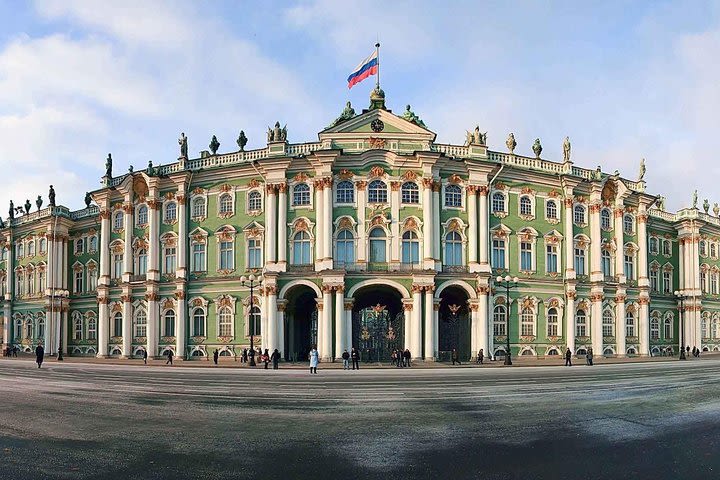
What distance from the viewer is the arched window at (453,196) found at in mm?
52156

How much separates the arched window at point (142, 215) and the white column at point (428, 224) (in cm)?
2525

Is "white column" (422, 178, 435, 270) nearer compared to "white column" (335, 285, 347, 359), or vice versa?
"white column" (335, 285, 347, 359)

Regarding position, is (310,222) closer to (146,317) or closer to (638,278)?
(146,317)

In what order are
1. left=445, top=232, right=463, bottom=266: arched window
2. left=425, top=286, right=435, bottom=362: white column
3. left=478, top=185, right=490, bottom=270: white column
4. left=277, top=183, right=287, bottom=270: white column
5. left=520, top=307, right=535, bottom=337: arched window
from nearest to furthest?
left=425, top=286, right=435, bottom=362: white column → left=277, top=183, right=287, bottom=270: white column → left=478, top=185, right=490, bottom=270: white column → left=445, top=232, right=463, bottom=266: arched window → left=520, top=307, right=535, bottom=337: arched window

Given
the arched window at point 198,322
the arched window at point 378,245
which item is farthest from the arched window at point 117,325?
the arched window at point 378,245

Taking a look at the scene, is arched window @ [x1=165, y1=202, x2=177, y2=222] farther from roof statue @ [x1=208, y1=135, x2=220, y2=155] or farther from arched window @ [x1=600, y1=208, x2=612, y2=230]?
arched window @ [x1=600, y1=208, x2=612, y2=230]

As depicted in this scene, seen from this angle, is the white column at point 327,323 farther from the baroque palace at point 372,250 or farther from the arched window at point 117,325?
the arched window at point 117,325

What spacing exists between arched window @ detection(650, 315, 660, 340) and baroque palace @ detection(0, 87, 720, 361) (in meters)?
3.08

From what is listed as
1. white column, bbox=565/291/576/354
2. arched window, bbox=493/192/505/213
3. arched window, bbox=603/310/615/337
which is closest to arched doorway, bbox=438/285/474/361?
arched window, bbox=493/192/505/213

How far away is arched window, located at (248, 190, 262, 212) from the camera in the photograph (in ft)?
174

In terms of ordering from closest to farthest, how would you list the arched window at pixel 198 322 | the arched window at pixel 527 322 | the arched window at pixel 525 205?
the arched window at pixel 527 322 < the arched window at pixel 198 322 < the arched window at pixel 525 205

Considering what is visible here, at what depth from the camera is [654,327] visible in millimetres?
64875

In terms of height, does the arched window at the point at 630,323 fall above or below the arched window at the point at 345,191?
below

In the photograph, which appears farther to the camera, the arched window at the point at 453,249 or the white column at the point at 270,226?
the arched window at the point at 453,249
